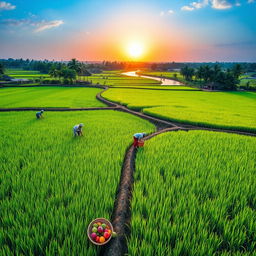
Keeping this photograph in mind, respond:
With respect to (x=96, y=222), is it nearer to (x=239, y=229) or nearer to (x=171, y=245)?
(x=171, y=245)

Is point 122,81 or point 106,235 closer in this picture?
point 106,235

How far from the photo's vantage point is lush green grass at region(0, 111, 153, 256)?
6.91ft

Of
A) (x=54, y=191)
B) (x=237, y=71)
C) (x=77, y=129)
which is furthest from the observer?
(x=237, y=71)

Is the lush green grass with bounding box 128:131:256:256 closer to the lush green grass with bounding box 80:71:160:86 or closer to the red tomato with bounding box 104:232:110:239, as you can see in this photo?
the red tomato with bounding box 104:232:110:239

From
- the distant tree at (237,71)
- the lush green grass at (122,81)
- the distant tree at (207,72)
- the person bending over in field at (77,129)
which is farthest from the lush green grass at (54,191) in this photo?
the distant tree at (207,72)

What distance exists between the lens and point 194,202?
9.56ft

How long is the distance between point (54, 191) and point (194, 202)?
292 cm

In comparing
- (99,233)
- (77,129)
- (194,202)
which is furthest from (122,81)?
(99,233)

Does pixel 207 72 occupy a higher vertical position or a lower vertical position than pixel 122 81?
higher

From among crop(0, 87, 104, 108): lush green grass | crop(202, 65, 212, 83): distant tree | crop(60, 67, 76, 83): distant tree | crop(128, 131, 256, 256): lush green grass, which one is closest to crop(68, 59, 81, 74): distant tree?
crop(60, 67, 76, 83): distant tree

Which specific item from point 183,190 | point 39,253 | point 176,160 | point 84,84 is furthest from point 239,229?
point 84,84

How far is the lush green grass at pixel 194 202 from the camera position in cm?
214

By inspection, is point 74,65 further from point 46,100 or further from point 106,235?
point 106,235

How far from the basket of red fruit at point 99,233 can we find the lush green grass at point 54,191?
0.12 metres
